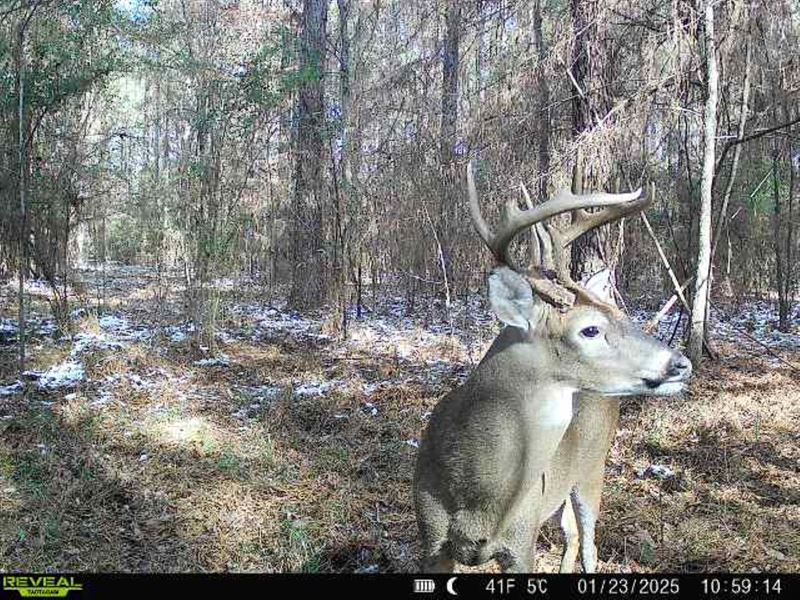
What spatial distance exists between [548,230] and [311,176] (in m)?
7.52

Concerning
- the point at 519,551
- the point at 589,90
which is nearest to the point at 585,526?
the point at 519,551

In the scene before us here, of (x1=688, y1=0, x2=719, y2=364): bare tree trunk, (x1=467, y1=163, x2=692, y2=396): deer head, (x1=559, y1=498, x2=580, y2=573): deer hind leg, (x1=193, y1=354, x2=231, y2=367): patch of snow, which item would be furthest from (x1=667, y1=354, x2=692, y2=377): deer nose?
(x1=193, y1=354, x2=231, y2=367): patch of snow

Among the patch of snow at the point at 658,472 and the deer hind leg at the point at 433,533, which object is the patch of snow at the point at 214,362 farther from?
the deer hind leg at the point at 433,533

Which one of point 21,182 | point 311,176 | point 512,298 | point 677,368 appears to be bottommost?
point 677,368

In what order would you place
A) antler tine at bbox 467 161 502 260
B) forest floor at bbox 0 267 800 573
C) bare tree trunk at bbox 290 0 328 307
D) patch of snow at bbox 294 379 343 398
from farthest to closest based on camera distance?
bare tree trunk at bbox 290 0 328 307
patch of snow at bbox 294 379 343 398
forest floor at bbox 0 267 800 573
antler tine at bbox 467 161 502 260

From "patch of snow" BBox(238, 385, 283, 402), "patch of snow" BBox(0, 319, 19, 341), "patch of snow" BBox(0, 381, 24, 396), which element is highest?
"patch of snow" BBox(0, 319, 19, 341)

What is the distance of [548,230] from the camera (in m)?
3.17

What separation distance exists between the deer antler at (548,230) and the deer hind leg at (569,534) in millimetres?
1308

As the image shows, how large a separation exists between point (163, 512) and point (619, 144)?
195 inches

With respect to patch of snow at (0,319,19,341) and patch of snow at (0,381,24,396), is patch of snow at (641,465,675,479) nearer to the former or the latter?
patch of snow at (0,381,24,396)

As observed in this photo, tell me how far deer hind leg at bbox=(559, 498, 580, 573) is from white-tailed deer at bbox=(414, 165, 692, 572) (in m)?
0.92

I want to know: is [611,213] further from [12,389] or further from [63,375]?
[63,375]

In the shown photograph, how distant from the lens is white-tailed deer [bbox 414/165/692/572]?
2725 millimetres

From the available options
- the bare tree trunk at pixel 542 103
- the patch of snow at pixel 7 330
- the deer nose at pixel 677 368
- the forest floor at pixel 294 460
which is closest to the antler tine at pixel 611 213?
the deer nose at pixel 677 368
